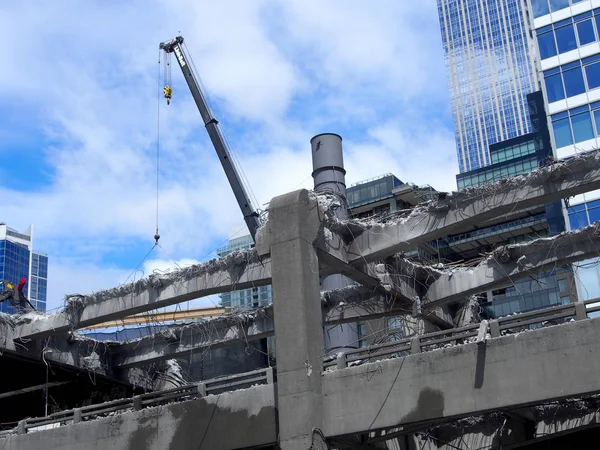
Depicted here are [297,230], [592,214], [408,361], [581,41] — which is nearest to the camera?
[408,361]

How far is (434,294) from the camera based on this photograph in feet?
86.5

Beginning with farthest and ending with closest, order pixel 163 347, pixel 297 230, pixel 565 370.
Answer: pixel 163 347 < pixel 297 230 < pixel 565 370

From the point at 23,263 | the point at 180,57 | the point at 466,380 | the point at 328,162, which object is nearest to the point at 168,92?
the point at 180,57

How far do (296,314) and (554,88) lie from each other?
2943cm

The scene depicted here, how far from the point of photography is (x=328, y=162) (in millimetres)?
30781

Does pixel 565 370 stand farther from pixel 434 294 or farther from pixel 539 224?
pixel 539 224

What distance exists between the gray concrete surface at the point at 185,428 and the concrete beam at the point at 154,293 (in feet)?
13.8

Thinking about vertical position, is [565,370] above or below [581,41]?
below

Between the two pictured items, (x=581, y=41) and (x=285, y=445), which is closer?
(x=285, y=445)

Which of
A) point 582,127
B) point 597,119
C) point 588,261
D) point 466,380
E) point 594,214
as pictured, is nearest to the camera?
point 466,380

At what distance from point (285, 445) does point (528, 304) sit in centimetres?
4342

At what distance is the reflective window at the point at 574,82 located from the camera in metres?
43.2

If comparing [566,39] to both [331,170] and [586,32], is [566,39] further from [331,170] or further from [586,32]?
[331,170]

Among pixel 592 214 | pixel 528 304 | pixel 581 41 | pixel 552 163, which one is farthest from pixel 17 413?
pixel 528 304
